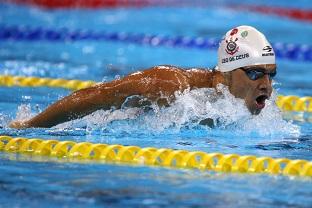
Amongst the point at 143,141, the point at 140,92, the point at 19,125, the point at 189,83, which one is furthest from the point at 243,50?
the point at 19,125

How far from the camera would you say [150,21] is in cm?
1355

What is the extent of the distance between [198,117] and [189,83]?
0.29 meters

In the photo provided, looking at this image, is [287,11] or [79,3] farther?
[79,3]

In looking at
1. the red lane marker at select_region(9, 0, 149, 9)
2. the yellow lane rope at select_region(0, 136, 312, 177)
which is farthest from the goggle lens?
the red lane marker at select_region(9, 0, 149, 9)

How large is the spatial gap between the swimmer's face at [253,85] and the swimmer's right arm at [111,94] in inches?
16.0

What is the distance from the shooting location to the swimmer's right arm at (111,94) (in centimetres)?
540

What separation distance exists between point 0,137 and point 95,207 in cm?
152

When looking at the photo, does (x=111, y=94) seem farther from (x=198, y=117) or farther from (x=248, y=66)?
(x=248, y=66)

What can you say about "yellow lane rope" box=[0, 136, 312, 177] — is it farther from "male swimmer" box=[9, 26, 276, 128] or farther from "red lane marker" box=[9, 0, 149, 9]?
"red lane marker" box=[9, 0, 149, 9]

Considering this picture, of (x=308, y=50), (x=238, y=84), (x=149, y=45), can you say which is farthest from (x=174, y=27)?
(x=238, y=84)

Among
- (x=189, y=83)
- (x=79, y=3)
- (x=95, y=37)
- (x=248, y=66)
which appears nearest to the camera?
(x=189, y=83)

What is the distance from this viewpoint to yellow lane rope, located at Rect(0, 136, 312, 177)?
4.68 m

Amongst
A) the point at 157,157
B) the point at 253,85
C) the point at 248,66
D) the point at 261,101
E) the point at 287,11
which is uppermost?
→ the point at 287,11

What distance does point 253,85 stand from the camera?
5578 mm
